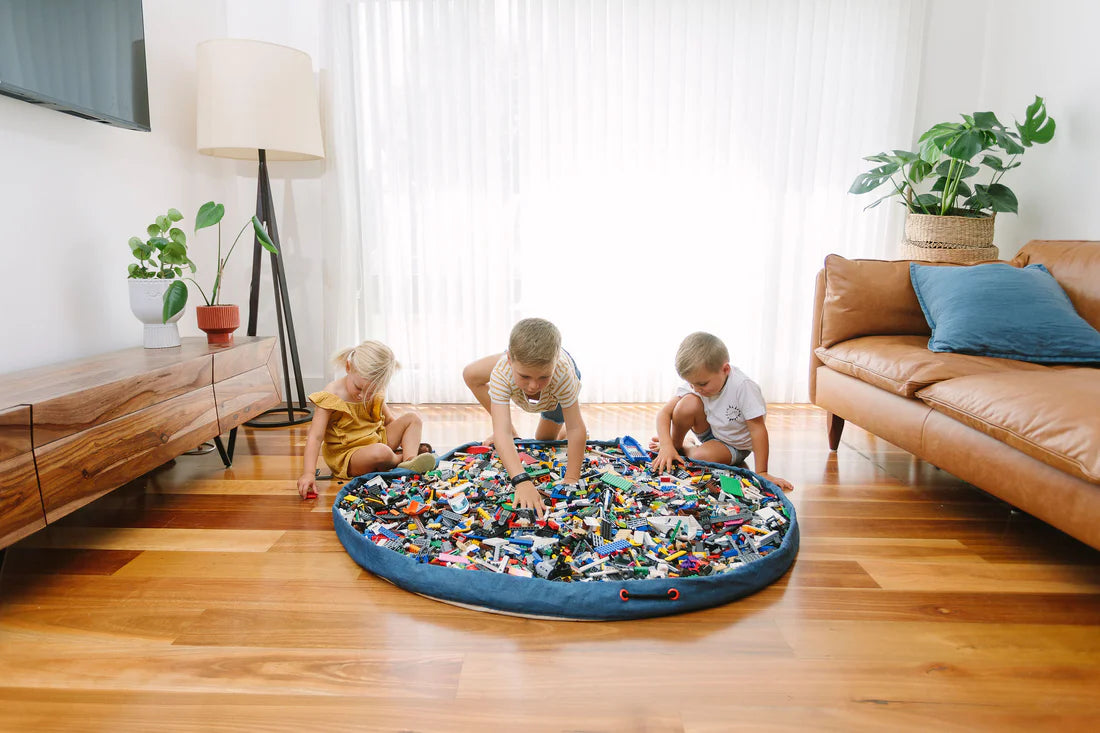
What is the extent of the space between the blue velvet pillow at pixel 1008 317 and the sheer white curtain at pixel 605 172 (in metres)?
1.20

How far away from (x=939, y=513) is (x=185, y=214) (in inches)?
134

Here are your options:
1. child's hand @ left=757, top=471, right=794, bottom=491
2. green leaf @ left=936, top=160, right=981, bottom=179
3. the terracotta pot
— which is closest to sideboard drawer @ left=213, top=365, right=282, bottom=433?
the terracotta pot

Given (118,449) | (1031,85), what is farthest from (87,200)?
(1031,85)

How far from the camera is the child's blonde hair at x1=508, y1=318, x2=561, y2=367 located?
1858 mm

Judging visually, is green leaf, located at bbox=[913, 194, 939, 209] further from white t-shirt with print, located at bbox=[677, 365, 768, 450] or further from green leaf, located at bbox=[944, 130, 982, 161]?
white t-shirt with print, located at bbox=[677, 365, 768, 450]

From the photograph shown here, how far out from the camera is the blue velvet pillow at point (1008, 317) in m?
2.24

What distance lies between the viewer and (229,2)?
3.44 meters

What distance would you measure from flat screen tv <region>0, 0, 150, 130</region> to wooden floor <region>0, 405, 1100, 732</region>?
138cm

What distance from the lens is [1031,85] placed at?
3.33 m

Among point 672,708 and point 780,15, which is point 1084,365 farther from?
point 780,15

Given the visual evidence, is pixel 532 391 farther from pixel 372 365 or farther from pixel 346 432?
pixel 346 432

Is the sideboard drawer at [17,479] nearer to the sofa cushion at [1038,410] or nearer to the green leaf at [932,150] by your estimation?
the sofa cushion at [1038,410]

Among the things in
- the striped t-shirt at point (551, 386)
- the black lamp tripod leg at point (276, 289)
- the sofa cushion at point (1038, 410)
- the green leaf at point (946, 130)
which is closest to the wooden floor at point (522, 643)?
the sofa cushion at point (1038, 410)

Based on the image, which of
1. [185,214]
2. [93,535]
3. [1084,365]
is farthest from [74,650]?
[1084,365]
